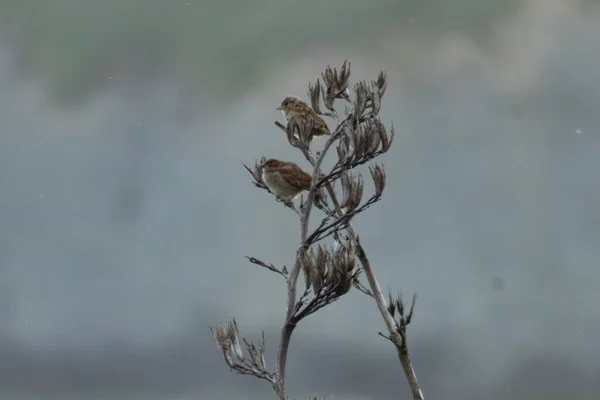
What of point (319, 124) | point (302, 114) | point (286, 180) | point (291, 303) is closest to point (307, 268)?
point (291, 303)

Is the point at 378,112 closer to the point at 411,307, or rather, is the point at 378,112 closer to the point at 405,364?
the point at 411,307

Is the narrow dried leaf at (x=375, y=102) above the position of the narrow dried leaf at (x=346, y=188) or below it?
above

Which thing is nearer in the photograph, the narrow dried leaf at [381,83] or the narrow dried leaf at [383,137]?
the narrow dried leaf at [383,137]

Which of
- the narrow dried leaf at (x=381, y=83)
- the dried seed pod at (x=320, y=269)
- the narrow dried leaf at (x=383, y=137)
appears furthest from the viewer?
the narrow dried leaf at (x=381, y=83)

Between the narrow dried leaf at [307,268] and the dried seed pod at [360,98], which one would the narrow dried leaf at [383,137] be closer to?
the dried seed pod at [360,98]

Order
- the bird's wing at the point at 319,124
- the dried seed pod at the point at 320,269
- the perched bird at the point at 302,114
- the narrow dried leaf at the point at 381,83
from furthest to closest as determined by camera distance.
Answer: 1. the bird's wing at the point at 319,124
2. the perched bird at the point at 302,114
3. the narrow dried leaf at the point at 381,83
4. the dried seed pod at the point at 320,269

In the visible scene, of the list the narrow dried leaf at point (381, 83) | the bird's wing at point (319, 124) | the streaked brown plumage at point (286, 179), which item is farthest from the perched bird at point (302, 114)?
the narrow dried leaf at point (381, 83)

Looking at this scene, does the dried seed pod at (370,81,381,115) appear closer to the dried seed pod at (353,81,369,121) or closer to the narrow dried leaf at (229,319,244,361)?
the dried seed pod at (353,81,369,121)

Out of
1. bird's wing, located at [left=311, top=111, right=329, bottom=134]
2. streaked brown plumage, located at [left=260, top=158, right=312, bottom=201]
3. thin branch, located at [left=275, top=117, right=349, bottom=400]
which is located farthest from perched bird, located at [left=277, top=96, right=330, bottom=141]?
thin branch, located at [left=275, top=117, right=349, bottom=400]

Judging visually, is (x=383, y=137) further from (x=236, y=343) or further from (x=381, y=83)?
(x=236, y=343)
